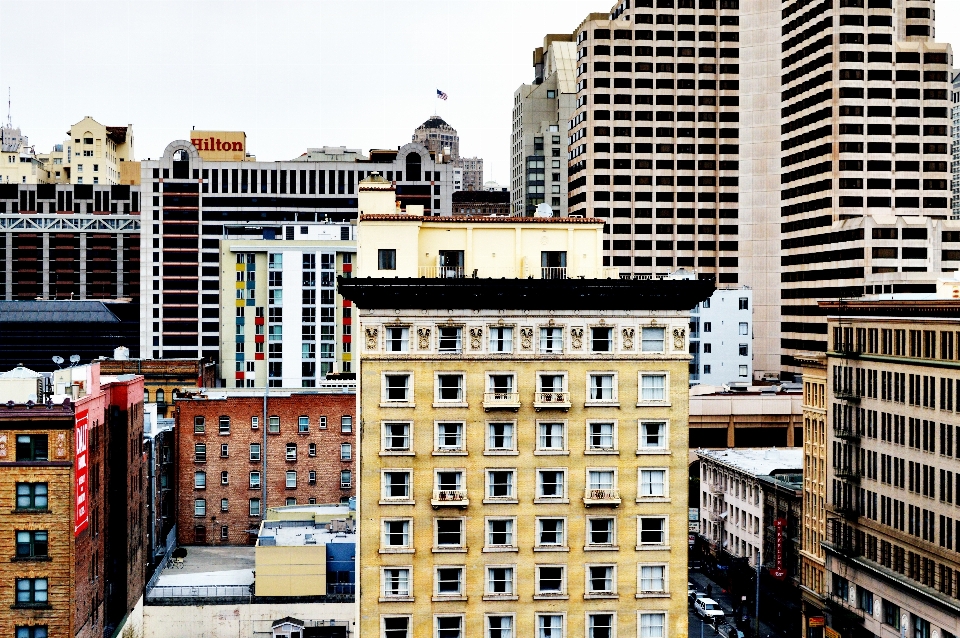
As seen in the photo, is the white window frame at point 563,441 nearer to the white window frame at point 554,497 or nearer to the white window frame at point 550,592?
the white window frame at point 554,497

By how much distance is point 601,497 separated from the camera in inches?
2421

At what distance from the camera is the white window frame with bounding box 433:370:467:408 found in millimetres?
61719

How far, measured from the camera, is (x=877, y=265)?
599 feet

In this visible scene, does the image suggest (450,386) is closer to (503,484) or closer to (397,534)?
(503,484)

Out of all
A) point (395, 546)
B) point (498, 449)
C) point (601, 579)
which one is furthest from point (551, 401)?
point (395, 546)

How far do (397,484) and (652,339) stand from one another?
14.8 metres

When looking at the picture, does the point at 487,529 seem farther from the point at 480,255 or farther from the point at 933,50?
the point at 933,50

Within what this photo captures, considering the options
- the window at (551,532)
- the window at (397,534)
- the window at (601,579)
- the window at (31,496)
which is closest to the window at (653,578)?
the window at (601,579)

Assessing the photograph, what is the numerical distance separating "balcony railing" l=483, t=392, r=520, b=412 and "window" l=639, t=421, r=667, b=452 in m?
6.44

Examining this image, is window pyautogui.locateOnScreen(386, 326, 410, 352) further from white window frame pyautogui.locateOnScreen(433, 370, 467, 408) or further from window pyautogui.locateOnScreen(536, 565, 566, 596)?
window pyautogui.locateOnScreen(536, 565, 566, 596)

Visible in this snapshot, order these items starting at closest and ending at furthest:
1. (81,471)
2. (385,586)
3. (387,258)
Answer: (385,586) → (387,258) → (81,471)

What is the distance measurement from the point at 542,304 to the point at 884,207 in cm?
14377

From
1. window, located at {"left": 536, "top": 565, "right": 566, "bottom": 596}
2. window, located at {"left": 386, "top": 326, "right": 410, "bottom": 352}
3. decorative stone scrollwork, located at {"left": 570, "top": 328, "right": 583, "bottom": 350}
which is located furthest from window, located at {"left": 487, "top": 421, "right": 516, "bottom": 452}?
window, located at {"left": 536, "top": 565, "right": 566, "bottom": 596}

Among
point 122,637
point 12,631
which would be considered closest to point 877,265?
point 122,637
